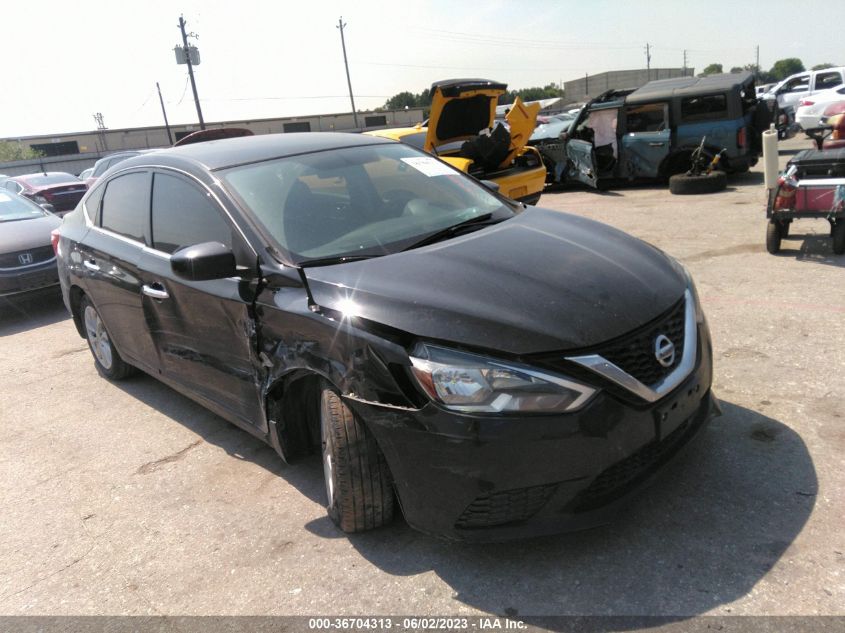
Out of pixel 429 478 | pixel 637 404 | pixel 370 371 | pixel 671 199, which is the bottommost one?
pixel 671 199

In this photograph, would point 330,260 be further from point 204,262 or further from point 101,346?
point 101,346

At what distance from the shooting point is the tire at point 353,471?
2547 millimetres

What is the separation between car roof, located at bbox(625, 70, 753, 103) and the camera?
441 inches

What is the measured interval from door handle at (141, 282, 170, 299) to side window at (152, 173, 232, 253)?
8.3 inches

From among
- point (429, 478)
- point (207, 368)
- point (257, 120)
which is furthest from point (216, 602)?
point (257, 120)

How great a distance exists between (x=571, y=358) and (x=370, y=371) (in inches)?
28.7

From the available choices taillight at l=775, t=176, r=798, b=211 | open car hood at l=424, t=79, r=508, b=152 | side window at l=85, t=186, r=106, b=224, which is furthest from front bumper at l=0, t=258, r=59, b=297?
taillight at l=775, t=176, r=798, b=211

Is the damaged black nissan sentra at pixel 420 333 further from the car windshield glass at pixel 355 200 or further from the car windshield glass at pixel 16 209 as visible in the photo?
the car windshield glass at pixel 16 209

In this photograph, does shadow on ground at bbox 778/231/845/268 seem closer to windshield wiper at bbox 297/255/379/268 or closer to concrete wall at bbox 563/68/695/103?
windshield wiper at bbox 297/255/379/268

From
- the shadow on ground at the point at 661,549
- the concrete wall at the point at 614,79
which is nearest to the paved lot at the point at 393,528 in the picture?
the shadow on ground at the point at 661,549

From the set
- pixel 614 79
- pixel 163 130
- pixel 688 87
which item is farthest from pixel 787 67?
pixel 688 87

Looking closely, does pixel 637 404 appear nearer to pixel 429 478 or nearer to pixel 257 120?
pixel 429 478

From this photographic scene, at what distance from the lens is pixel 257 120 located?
63.2 m

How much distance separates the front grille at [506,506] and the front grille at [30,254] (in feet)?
22.8
